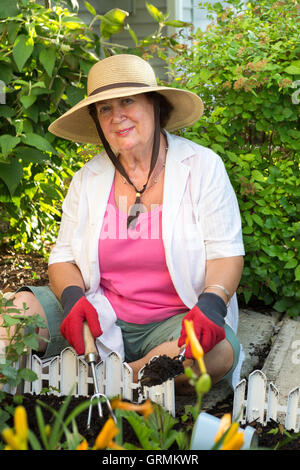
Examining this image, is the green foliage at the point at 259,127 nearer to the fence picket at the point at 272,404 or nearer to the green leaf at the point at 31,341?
the fence picket at the point at 272,404

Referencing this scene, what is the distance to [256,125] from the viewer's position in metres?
2.54

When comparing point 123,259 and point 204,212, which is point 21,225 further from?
point 204,212

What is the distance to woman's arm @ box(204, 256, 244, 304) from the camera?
1.91m

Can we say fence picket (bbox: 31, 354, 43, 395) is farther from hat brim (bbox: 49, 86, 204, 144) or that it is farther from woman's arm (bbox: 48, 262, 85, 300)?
hat brim (bbox: 49, 86, 204, 144)

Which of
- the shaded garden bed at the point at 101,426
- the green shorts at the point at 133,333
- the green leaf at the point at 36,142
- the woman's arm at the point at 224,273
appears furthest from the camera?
the green leaf at the point at 36,142

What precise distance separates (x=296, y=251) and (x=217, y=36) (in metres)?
1.04

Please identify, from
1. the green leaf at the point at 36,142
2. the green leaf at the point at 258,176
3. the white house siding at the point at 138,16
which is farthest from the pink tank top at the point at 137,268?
the white house siding at the point at 138,16

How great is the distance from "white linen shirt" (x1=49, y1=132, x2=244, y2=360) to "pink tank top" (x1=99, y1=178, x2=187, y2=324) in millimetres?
39

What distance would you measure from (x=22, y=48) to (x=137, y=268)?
1053mm

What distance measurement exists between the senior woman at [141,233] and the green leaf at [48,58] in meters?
0.34

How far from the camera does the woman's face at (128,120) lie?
1.98 meters

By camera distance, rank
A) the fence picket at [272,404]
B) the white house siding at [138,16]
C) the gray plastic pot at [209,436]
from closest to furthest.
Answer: the gray plastic pot at [209,436] < the fence picket at [272,404] < the white house siding at [138,16]

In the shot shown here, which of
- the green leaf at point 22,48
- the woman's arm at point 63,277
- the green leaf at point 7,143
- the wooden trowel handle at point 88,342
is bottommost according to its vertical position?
the wooden trowel handle at point 88,342

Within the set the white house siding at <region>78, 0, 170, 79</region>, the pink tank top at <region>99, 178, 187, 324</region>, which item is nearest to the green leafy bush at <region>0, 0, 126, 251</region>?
the pink tank top at <region>99, 178, 187, 324</region>
